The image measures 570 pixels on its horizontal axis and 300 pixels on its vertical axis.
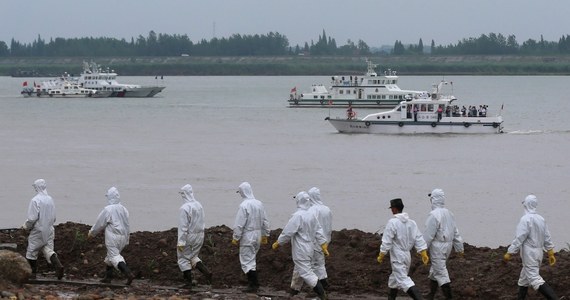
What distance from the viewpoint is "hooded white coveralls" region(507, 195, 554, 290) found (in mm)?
12953

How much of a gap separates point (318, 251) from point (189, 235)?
1.59 meters

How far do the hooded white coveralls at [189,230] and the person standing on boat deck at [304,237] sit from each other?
46.6 inches

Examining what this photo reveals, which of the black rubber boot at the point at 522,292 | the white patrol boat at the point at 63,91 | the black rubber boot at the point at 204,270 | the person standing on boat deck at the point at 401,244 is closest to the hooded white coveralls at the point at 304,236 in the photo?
the person standing on boat deck at the point at 401,244

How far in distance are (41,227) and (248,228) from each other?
2670 mm

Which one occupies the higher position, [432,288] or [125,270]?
[125,270]

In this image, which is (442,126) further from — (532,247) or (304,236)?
(532,247)

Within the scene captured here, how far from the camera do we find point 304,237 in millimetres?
13578

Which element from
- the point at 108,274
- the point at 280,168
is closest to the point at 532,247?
the point at 108,274

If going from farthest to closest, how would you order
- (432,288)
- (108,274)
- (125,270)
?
1. (108,274)
2. (125,270)
3. (432,288)

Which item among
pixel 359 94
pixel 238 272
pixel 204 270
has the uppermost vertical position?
pixel 204 270


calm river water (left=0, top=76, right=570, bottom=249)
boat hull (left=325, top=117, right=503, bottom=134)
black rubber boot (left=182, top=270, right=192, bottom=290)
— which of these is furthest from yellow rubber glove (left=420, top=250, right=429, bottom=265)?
boat hull (left=325, top=117, right=503, bottom=134)

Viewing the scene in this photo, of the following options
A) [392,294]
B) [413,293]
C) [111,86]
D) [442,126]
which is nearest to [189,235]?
[392,294]

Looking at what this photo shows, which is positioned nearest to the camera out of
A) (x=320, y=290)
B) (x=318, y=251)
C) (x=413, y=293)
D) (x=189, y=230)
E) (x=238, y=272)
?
(x=413, y=293)

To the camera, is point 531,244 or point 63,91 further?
point 63,91
